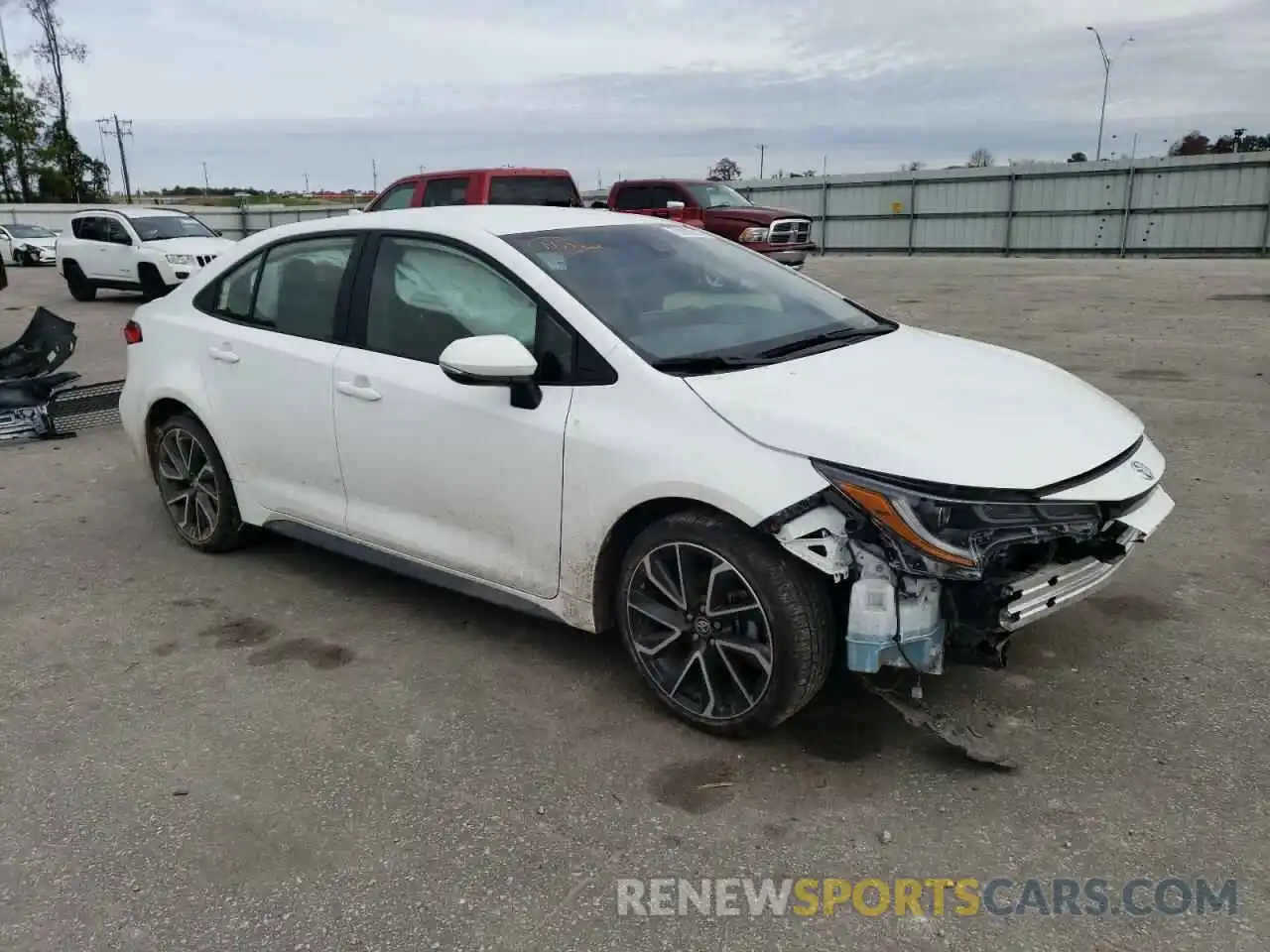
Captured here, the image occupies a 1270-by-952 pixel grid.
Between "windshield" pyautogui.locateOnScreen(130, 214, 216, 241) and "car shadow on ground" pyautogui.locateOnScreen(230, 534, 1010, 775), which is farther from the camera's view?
"windshield" pyautogui.locateOnScreen(130, 214, 216, 241)

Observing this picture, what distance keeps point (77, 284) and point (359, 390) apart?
17.1 metres

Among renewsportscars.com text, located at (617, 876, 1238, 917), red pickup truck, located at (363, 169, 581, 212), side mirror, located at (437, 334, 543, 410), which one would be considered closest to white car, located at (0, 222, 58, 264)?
red pickup truck, located at (363, 169, 581, 212)

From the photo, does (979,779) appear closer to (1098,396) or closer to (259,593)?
(1098,396)

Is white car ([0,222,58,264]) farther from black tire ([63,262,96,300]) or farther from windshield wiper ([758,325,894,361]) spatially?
windshield wiper ([758,325,894,361])

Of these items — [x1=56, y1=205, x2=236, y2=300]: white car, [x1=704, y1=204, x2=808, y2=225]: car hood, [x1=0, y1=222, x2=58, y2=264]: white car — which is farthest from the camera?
[x1=0, y1=222, x2=58, y2=264]: white car

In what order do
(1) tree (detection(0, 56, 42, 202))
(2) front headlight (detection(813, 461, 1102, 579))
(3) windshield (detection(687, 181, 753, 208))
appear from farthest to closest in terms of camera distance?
(1) tree (detection(0, 56, 42, 202)), (3) windshield (detection(687, 181, 753, 208)), (2) front headlight (detection(813, 461, 1102, 579))

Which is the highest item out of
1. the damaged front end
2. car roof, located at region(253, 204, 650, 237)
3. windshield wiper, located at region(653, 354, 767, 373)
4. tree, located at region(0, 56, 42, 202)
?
tree, located at region(0, 56, 42, 202)

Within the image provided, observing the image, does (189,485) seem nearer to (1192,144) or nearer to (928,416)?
(928,416)

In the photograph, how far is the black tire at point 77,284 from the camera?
18.1 meters

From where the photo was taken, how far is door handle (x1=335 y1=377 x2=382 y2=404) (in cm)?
398

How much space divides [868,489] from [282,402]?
105 inches

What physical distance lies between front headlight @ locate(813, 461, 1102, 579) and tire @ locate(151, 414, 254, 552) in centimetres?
322

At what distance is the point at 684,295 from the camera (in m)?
3.85

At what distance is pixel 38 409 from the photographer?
25.4ft
